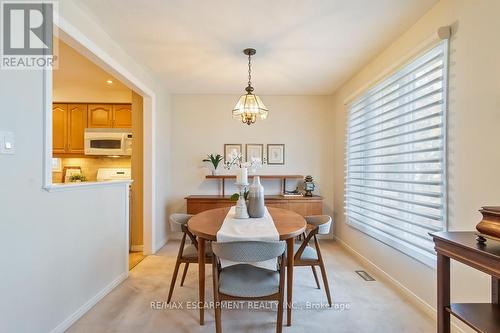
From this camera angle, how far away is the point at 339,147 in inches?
167

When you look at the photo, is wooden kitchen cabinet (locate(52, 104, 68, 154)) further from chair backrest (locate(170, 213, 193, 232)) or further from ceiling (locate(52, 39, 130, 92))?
chair backrest (locate(170, 213, 193, 232))

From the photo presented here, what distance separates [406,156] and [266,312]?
1.86 metres

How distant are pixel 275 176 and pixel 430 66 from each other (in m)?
2.63

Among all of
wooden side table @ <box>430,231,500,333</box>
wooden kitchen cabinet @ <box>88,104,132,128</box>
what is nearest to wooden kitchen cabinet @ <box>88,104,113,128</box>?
wooden kitchen cabinet @ <box>88,104,132,128</box>

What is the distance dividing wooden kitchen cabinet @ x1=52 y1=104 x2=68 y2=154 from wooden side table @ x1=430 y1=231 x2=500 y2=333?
199 inches

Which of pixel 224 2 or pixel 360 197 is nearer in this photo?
pixel 224 2

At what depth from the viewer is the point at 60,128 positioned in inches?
172

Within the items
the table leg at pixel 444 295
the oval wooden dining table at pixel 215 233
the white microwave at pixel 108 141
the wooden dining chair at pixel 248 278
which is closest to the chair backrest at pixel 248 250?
the wooden dining chair at pixel 248 278

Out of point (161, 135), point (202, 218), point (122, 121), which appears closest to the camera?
point (202, 218)

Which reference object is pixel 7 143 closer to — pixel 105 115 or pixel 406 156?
pixel 406 156

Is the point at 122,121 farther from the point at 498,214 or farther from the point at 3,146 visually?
the point at 498,214

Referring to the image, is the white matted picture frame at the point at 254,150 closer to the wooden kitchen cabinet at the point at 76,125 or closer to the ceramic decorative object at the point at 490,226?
the wooden kitchen cabinet at the point at 76,125

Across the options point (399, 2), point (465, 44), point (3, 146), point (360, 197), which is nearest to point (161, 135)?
point (3, 146)

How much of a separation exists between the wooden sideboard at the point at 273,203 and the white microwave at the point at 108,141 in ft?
4.19
